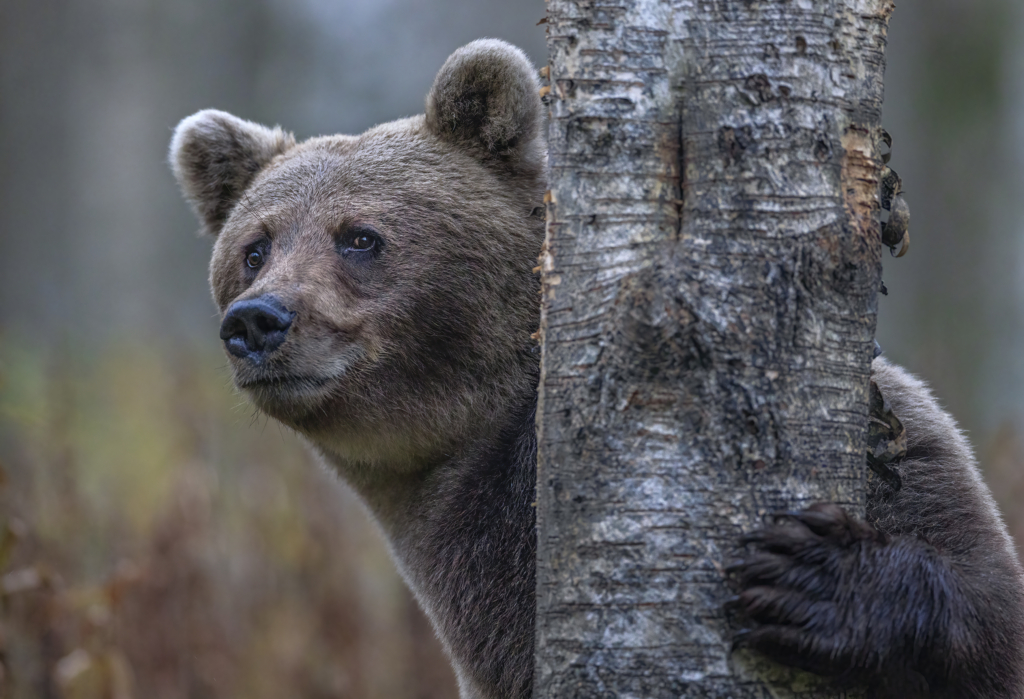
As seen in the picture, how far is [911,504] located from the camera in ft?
8.46

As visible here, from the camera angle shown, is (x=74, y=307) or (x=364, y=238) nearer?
(x=364, y=238)

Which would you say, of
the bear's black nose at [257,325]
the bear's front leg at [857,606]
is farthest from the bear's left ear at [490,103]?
the bear's front leg at [857,606]

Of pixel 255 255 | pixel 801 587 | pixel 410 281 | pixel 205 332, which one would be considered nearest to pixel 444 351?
pixel 410 281

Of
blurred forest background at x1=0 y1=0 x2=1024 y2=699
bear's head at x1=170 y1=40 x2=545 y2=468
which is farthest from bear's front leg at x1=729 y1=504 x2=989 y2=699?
blurred forest background at x1=0 y1=0 x2=1024 y2=699

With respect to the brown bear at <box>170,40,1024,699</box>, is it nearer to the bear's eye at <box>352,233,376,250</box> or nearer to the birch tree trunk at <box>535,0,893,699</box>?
the bear's eye at <box>352,233,376,250</box>

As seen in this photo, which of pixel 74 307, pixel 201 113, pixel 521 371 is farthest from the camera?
pixel 74 307

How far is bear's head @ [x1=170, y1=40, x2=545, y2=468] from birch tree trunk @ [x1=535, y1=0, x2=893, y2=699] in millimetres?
1380

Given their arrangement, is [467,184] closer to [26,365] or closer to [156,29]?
[26,365]

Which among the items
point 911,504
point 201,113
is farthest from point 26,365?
point 911,504

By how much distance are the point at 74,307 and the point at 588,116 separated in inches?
501

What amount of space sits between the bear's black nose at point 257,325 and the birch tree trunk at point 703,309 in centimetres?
144

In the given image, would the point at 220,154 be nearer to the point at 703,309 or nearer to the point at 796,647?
the point at 703,309

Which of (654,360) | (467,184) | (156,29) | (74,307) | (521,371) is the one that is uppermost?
(156,29)

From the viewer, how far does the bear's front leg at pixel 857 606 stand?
1782 millimetres
